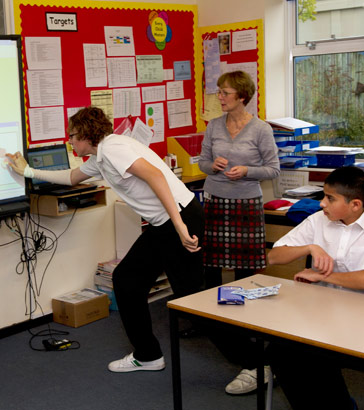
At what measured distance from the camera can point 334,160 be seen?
14.0 ft

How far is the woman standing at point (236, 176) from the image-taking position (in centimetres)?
351

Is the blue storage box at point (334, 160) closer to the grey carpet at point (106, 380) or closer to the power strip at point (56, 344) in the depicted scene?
the grey carpet at point (106, 380)

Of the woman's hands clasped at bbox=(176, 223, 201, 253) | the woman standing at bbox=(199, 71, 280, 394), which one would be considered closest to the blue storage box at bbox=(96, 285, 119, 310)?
the woman standing at bbox=(199, 71, 280, 394)

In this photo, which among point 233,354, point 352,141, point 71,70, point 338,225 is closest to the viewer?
point 338,225

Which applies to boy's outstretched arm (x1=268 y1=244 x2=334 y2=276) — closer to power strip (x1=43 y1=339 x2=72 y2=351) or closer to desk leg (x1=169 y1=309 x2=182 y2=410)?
desk leg (x1=169 y1=309 x2=182 y2=410)

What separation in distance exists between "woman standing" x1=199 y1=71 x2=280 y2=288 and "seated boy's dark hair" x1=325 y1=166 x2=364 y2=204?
1.00m

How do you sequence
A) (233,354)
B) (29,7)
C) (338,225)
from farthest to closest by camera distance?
(29,7) < (233,354) < (338,225)

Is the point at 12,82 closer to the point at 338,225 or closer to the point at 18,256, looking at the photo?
the point at 18,256

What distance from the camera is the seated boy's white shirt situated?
246 cm

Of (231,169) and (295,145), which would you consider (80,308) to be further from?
(295,145)

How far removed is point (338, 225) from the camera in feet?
8.23

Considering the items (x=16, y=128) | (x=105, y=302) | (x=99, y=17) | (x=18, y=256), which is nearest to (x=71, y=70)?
(x=99, y=17)

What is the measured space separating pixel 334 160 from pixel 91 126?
1.95m

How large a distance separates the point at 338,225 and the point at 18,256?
6.96 feet
